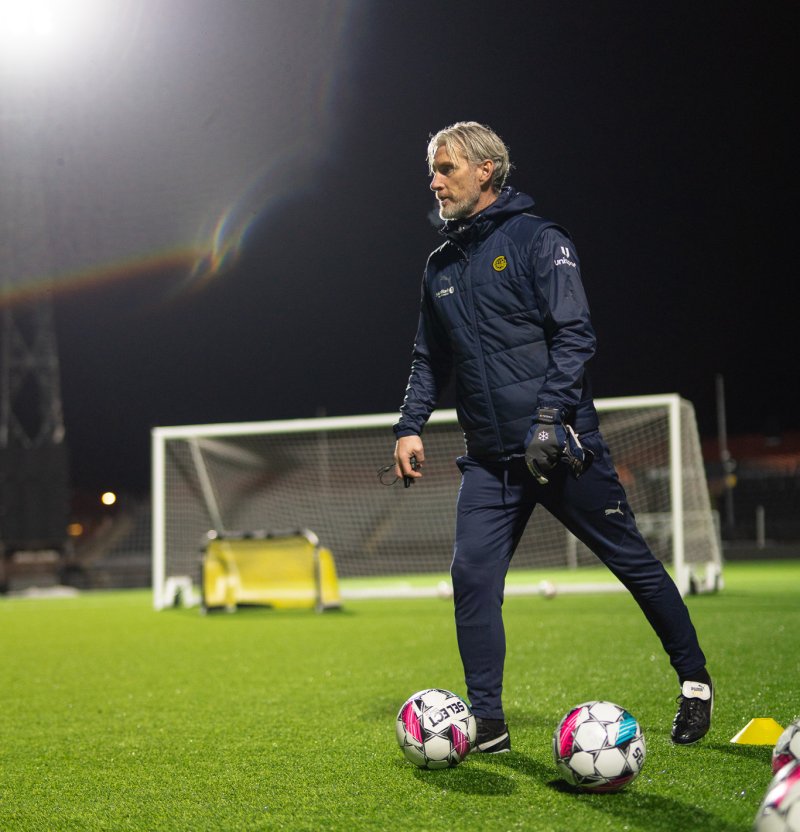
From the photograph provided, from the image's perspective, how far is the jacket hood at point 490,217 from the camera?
122 inches

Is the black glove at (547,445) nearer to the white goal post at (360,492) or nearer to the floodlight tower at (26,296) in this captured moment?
the white goal post at (360,492)

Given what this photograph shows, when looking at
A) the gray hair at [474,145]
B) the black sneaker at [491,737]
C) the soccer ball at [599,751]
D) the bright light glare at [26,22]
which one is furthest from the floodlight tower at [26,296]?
the soccer ball at [599,751]

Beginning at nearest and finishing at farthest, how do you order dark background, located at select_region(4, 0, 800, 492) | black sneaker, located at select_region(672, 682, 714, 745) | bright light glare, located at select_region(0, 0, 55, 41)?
black sneaker, located at select_region(672, 682, 714, 745) → bright light glare, located at select_region(0, 0, 55, 41) → dark background, located at select_region(4, 0, 800, 492)

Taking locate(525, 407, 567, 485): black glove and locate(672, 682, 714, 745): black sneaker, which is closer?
locate(525, 407, 567, 485): black glove

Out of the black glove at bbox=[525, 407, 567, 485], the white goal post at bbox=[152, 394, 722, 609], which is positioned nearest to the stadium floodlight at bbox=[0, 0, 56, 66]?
the white goal post at bbox=[152, 394, 722, 609]

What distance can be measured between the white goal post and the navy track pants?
747 centimetres

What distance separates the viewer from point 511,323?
10.00ft

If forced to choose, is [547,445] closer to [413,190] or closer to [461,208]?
[461,208]

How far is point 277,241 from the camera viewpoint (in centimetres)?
2483

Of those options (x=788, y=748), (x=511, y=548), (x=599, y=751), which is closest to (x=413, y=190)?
(x=511, y=548)

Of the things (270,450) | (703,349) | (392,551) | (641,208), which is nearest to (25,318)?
(270,450)

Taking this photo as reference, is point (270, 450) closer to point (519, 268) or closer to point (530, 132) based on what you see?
point (530, 132)

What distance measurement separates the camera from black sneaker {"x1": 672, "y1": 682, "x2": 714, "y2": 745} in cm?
304

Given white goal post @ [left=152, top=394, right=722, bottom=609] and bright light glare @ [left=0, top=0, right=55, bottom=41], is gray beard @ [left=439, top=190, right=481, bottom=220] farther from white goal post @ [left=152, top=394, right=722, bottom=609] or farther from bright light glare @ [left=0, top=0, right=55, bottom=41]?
bright light glare @ [left=0, top=0, right=55, bottom=41]
